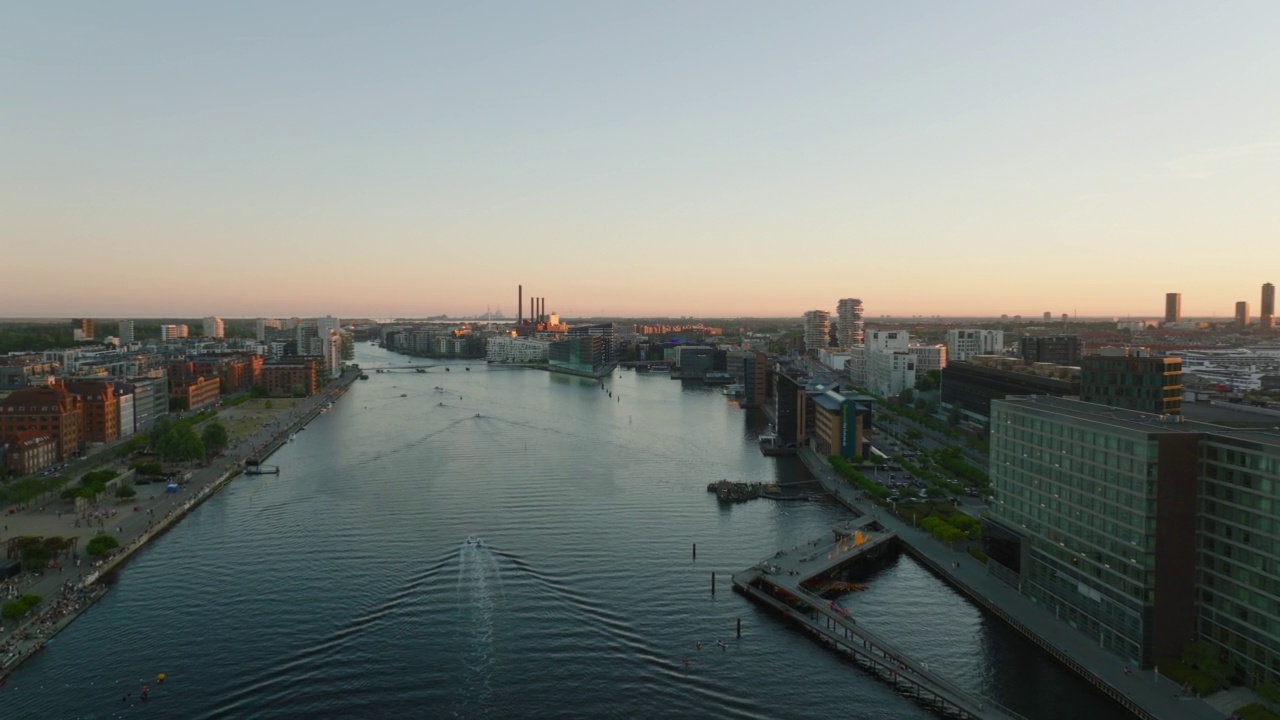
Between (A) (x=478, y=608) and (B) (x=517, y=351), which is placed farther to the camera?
(B) (x=517, y=351)

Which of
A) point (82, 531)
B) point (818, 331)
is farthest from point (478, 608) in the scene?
point (818, 331)

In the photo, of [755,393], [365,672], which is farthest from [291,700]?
[755,393]

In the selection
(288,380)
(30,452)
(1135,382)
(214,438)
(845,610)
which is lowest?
(845,610)

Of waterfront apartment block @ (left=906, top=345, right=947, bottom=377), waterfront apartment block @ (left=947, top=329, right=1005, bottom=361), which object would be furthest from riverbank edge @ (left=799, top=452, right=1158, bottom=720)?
waterfront apartment block @ (left=947, top=329, right=1005, bottom=361)

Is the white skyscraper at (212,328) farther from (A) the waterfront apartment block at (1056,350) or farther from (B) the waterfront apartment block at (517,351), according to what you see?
(A) the waterfront apartment block at (1056,350)

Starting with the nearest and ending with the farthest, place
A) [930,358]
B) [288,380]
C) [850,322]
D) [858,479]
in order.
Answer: [858,479], [288,380], [930,358], [850,322]

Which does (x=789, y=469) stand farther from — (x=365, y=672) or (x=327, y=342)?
(x=327, y=342)

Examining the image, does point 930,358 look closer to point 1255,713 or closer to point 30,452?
point 1255,713
